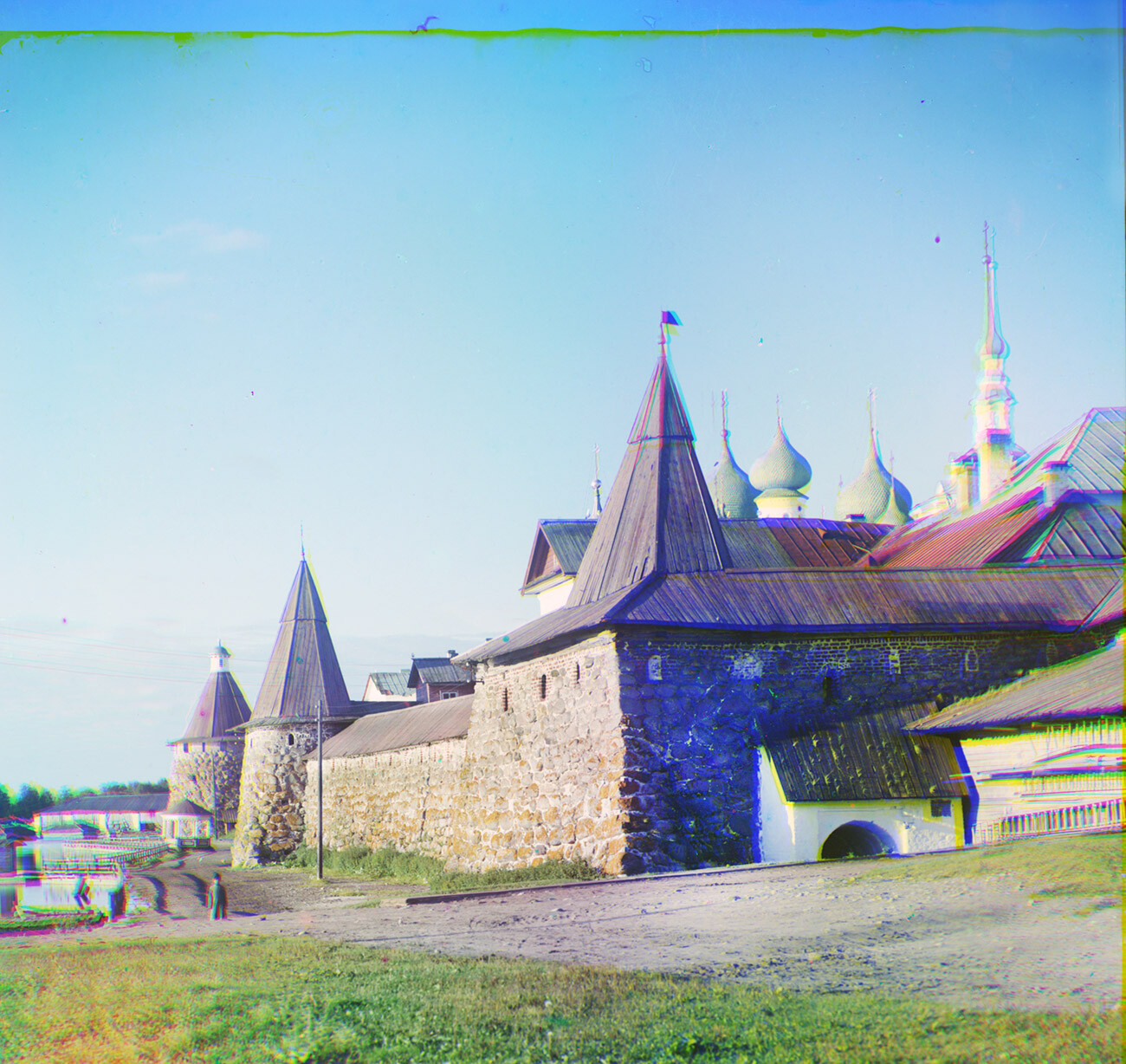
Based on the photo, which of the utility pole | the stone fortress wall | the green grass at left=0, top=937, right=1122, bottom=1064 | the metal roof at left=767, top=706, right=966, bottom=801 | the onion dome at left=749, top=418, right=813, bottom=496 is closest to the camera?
the green grass at left=0, top=937, right=1122, bottom=1064

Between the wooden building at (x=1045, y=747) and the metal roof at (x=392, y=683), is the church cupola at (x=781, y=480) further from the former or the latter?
the wooden building at (x=1045, y=747)

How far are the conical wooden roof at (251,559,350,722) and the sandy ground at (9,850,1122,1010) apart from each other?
18.3 m

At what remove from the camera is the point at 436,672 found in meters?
38.5

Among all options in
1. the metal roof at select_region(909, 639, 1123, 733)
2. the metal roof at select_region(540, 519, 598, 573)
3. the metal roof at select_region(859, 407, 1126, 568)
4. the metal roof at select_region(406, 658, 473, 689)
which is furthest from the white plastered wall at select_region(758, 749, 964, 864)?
the metal roof at select_region(406, 658, 473, 689)

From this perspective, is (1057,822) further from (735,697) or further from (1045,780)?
(735,697)

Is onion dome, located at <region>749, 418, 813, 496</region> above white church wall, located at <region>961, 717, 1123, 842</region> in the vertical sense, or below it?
above

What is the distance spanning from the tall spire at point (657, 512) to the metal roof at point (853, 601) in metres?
1.21

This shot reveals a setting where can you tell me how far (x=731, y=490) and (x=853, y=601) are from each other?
22.9 metres

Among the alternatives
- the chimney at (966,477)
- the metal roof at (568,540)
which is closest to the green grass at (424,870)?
the metal roof at (568,540)

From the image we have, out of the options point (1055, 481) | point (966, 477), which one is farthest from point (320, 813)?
point (966, 477)

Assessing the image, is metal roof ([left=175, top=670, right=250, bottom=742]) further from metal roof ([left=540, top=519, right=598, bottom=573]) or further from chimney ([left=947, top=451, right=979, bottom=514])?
chimney ([left=947, top=451, right=979, bottom=514])

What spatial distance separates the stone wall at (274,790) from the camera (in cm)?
3083

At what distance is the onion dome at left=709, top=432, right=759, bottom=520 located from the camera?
38.9 m

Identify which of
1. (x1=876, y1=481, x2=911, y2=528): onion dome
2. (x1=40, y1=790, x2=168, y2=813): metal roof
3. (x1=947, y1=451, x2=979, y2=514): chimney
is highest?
(x1=876, y1=481, x2=911, y2=528): onion dome
